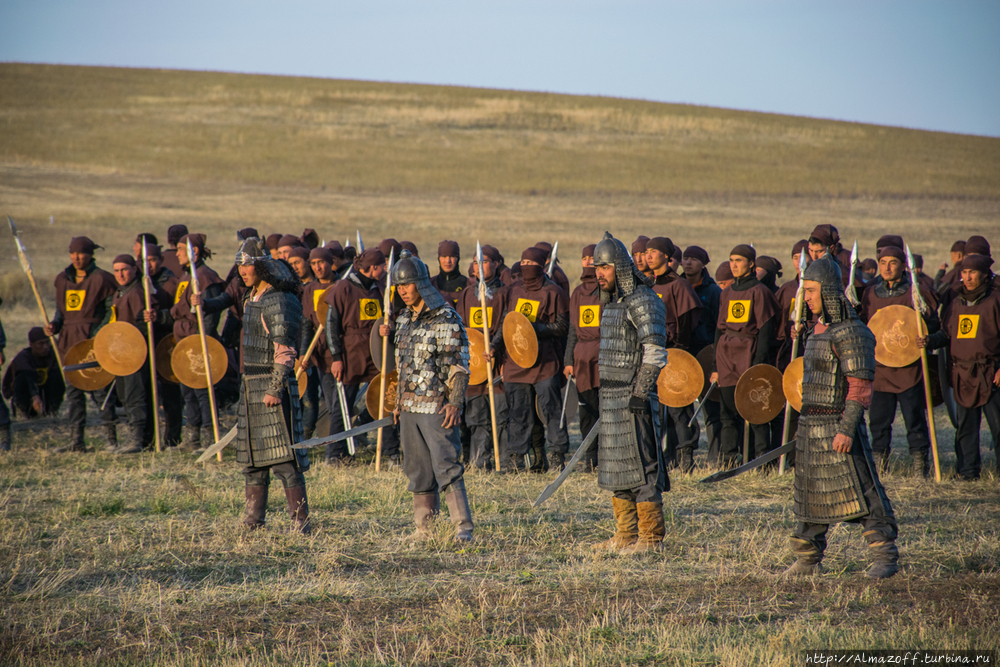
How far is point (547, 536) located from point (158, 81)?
58.2 m

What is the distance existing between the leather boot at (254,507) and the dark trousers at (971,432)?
18.5 feet

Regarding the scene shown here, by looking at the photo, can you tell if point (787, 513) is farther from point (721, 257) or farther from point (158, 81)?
point (158, 81)

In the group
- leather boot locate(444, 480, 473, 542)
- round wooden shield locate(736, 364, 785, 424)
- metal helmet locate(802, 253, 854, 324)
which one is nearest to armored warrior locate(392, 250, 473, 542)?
leather boot locate(444, 480, 473, 542)

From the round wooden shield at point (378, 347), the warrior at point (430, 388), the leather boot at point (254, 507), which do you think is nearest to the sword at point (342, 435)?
the leather boot at point (254, 507)

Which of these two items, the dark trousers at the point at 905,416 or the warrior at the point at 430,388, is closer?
the warrior at the point at 430,388

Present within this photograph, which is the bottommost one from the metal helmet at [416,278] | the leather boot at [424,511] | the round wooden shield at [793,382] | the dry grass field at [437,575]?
the dry grass field at [437,575]

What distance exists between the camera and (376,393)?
9.11m

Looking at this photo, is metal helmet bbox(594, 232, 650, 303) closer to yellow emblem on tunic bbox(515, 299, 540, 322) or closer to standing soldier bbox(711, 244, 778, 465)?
standing soldier bbox(711, 244, 778, 465)

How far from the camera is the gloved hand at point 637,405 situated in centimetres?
595

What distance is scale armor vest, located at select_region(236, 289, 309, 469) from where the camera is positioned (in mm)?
6523

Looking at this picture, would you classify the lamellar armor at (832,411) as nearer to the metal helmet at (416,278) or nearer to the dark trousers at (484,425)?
the metal helmet at (416,278)

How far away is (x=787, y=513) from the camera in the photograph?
7262mm

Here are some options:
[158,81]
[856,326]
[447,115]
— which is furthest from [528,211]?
[158,81]

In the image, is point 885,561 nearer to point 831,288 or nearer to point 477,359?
point 831,288
